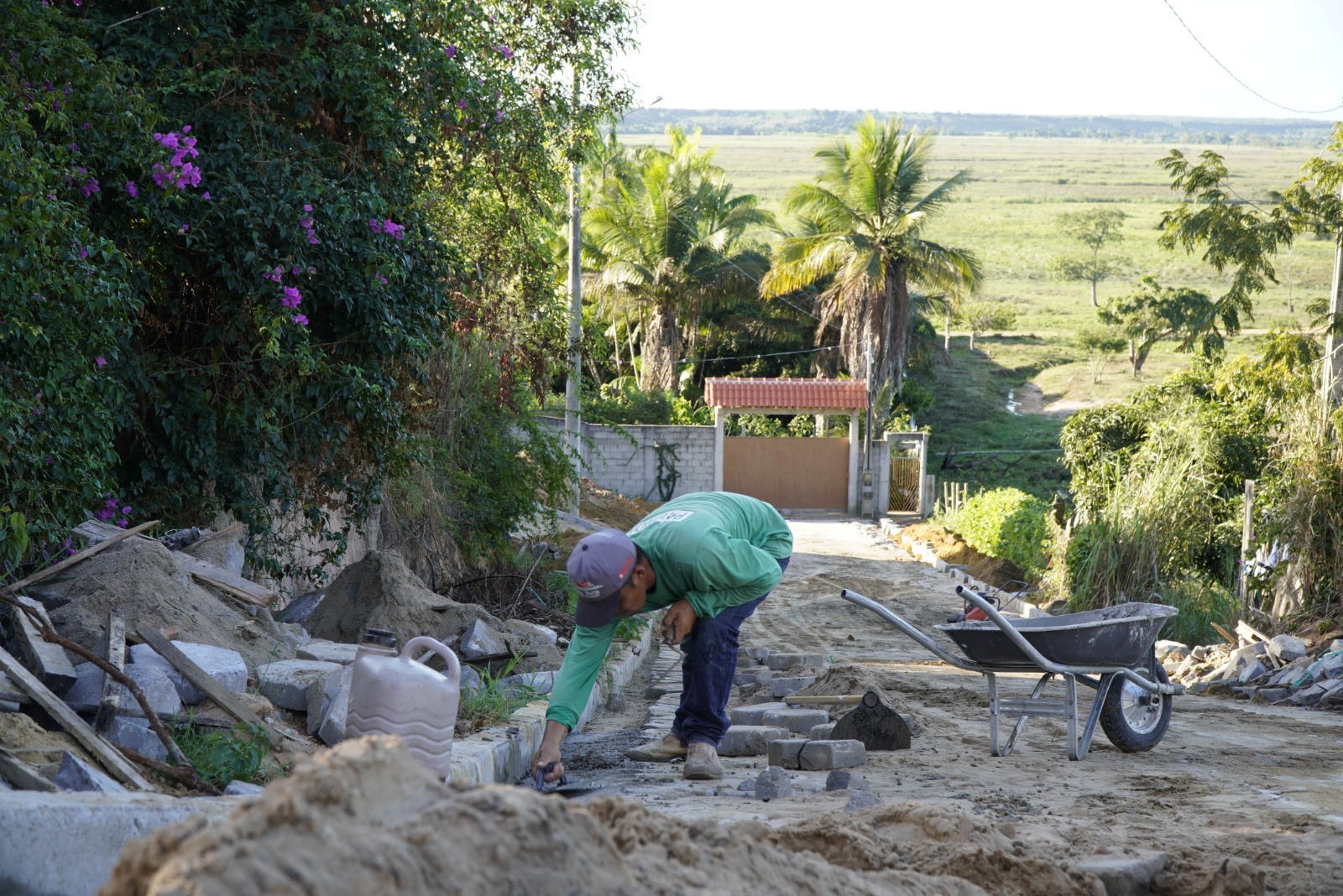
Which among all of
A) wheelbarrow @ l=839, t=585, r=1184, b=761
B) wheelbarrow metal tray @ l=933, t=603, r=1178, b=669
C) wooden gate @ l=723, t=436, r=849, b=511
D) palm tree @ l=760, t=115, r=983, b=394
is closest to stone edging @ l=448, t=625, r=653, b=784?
wheelbarrow @ l=839, t=585, r=1184, b=761

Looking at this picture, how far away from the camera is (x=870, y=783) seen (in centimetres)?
498

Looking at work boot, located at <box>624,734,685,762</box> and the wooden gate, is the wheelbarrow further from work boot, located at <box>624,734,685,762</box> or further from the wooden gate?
the wooden gate

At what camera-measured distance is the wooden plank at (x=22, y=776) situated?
3.38 metres

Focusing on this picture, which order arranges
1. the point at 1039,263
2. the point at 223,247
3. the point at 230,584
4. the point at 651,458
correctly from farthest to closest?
the point at 1039,263 < the point at 651,458 < the point at 223,247 < the point at 230,584

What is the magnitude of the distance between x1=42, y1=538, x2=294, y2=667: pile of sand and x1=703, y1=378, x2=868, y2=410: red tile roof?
74.7ft

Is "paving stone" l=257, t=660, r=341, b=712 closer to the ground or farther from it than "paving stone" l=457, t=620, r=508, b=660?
farther from it

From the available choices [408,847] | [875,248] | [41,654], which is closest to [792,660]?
[41,654]

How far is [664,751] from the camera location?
5.46 metres

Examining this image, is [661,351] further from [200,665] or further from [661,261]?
[200,665]

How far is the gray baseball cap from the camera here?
184 inches

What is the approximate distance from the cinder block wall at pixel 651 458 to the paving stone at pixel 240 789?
2376cm

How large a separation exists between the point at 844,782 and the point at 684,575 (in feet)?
3.48

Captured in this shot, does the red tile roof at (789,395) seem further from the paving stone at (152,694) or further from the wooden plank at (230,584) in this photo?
the paving stone at (152,694)

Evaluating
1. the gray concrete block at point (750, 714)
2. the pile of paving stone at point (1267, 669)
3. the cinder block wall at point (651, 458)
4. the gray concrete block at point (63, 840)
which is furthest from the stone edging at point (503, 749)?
the cinder block wall at point (651, 458)
